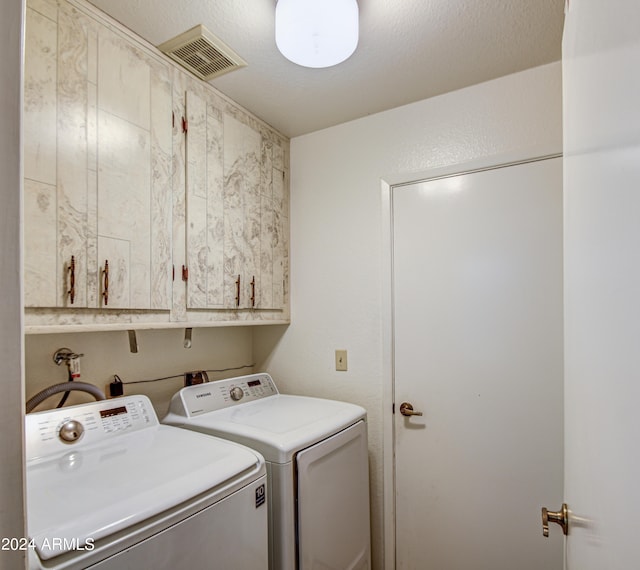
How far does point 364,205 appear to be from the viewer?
6.76ft

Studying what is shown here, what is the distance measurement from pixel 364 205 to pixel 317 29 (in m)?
0.95

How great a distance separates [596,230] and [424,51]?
53.8 inches

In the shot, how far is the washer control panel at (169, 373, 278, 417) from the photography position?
5.38 ft

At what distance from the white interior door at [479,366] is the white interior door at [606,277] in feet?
3.41

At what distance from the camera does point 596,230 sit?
503 mm

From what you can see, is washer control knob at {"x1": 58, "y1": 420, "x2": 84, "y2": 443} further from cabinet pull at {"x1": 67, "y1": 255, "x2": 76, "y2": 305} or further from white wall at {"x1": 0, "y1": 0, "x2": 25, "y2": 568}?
white wall at {"x1": 0, "y1": 0, "x2": 25, "y2": 568}

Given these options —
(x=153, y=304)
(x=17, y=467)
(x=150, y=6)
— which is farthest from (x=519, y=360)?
(x=150, y=6)

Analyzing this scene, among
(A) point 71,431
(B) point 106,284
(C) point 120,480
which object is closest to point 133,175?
(B) point 106,284

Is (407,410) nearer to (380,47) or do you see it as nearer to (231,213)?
(231,213)

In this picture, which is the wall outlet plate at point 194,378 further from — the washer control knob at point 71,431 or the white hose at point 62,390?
the washer control knob at point 71,431

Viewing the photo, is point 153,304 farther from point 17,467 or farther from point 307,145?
point 307,145

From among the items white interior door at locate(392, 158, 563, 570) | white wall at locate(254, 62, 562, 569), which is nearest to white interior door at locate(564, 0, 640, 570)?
white interior door at locate(392, 158, 563, 570)

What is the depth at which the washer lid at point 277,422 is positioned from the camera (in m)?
1.35

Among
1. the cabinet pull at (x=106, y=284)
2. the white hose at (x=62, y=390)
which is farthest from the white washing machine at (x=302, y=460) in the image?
the cabinet pull at (x=106, y=284)
